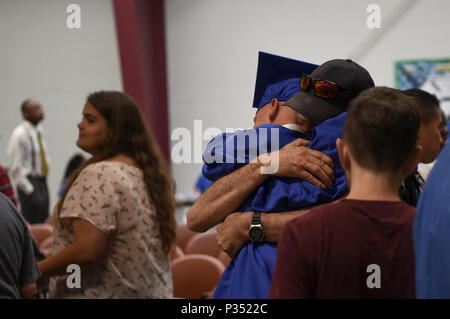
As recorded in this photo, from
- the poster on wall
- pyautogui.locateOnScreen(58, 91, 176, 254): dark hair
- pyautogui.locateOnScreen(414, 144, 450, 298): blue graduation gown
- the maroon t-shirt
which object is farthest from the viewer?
the poster on wall

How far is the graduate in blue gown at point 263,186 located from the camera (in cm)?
137

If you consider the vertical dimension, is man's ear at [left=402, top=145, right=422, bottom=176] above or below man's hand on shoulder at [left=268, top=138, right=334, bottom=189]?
above

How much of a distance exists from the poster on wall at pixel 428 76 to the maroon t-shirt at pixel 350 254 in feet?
21.0

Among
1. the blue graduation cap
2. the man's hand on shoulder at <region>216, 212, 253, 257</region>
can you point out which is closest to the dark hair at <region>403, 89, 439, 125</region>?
the blue graduation cap

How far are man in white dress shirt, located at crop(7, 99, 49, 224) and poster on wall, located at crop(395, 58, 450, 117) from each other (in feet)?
15.0

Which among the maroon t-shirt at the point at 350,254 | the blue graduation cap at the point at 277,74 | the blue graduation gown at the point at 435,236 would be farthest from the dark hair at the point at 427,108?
the blue graduation gown at the point at 435,236

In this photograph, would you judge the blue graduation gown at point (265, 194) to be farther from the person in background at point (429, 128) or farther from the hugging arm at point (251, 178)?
the person in background at point (429, 128)

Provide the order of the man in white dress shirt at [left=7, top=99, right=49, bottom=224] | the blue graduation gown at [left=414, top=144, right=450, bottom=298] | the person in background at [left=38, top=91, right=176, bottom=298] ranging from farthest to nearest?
1. the man in white dress shirt at [left=7, top=99, right=49, bottom=224]
2. the person in background at [left=38, top=91, right=176, bottom=298]
3. the blue graduation gown at [left=414, top=144, right=450, bottom=298]

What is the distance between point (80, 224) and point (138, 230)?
0.25 meters

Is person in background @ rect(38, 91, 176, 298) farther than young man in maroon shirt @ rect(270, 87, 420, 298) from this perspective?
Yes

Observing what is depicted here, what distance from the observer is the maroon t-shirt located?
3.55ft

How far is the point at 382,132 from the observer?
1135 millimetres

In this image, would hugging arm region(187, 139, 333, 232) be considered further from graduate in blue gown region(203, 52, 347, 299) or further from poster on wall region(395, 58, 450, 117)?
poster on wall region(395, 58, 450, 117)
